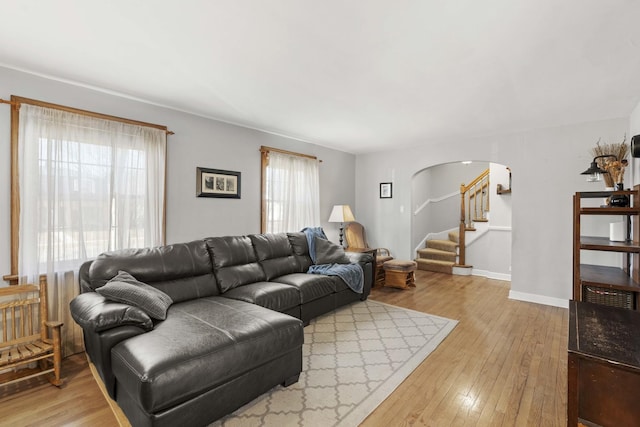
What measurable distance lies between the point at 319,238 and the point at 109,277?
8.36 feet

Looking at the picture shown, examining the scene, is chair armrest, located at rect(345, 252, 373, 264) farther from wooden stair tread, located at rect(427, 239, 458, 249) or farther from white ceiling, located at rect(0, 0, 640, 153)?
wooden stair tread, located at rect(427, 239, 458, 249)

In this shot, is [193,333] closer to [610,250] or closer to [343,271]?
[343,271]

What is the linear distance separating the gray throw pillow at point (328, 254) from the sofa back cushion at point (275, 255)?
34 cm

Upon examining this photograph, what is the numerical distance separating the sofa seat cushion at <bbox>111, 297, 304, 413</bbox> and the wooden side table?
1.60 m

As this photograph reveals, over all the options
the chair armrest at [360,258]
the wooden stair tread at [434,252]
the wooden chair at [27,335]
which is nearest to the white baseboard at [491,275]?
the wooden stair tread at [434,252]

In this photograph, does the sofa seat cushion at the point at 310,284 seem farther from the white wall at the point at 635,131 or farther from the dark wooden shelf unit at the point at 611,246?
the white wall at the point at 635,131

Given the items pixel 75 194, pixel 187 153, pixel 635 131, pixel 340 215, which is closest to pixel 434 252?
pixel 340 215

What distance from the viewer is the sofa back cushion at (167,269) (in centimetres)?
257

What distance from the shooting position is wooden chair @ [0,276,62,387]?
221 centimetres

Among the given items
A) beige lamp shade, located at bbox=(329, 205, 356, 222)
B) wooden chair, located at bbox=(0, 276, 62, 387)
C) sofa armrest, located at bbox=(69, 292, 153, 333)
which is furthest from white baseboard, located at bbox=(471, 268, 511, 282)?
wooden chair, located at bbox=(0, 276, 62, 387)

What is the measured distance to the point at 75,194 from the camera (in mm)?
2793

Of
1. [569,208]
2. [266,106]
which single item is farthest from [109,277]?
[569,208]

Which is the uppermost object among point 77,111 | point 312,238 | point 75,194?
point 77,111

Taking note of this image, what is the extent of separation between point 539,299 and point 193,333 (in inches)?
180
